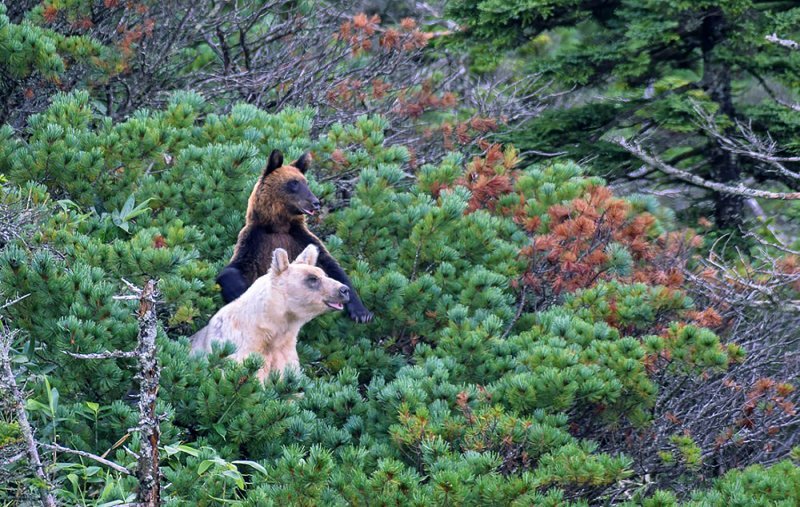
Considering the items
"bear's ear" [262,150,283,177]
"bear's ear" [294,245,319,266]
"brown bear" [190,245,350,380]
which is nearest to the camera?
"brown bear" [190,245,350,380]

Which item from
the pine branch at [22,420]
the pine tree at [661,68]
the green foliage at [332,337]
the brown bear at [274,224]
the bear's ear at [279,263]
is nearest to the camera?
the pine branch at [22,420]

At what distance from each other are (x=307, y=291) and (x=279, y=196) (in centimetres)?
114

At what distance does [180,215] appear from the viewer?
10.5 meters

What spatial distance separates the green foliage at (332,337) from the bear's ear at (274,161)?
1.21ft

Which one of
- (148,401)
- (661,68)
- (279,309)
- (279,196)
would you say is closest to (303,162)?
(279,196)

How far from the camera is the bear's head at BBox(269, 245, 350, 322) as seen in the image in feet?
29.9

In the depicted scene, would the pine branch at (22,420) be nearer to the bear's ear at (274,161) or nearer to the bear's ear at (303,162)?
the bear's ear at (274,161)

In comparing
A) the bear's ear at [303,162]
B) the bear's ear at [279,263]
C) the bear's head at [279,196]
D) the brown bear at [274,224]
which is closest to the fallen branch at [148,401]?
the bear's ear at [279,263]

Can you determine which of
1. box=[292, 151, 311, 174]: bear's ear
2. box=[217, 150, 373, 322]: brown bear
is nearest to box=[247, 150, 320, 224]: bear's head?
box=[217, 150, 373, 322]: brown bear

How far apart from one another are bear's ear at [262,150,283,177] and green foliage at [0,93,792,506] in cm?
37

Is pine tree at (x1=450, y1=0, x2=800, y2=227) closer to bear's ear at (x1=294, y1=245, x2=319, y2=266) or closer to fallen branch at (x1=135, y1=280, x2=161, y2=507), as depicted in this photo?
bear's ear at (x1=294, y1=245, x2=319, y2=266)

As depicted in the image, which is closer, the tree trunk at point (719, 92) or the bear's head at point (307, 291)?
the bear's head at point (307, 291)

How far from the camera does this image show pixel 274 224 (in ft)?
32.8

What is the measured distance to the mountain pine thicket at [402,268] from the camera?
7.75m
